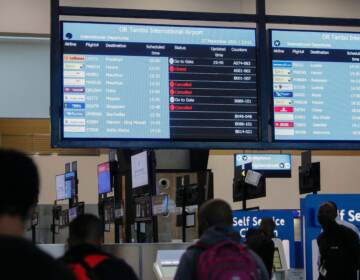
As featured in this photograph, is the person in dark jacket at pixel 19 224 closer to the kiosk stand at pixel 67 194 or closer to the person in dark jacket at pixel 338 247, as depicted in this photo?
the person in dark jacket at pixel 338 247

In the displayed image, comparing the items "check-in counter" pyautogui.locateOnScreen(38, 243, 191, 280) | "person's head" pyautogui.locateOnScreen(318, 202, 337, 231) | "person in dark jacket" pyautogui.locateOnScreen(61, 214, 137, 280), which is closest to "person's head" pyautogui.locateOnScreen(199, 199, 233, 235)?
"person in dark jacket" pyautogui.locateOnScreen(61, 214, 137, 280)

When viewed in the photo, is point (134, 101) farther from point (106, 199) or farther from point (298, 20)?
point (106, 199)

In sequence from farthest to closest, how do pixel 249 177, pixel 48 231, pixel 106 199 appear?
pixel 48 231 → pixel 106 199 → pixel 249 177

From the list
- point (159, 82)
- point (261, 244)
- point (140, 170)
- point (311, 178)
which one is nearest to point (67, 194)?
point (311, 178)

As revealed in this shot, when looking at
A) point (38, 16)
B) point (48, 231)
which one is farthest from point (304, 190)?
point (48, 231)

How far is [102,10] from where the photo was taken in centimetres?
502

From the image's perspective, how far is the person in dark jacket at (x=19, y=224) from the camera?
4.43ft

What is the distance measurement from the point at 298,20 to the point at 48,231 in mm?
13783

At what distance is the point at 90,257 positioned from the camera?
9.82 ft

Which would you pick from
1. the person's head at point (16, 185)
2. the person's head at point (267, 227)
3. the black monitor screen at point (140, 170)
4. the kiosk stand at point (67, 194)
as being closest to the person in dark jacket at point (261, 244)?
the person's head at point (267, 227)

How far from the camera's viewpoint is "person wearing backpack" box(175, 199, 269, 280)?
3.22 meters

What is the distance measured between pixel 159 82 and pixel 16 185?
3.59 m

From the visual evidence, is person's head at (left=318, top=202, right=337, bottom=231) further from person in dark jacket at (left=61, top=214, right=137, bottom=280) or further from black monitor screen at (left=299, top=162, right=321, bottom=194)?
person in dark jacket at (left=61, top=214, right=137, bottom=280)

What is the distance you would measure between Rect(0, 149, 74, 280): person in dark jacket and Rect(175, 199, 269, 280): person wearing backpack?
5.71ft
